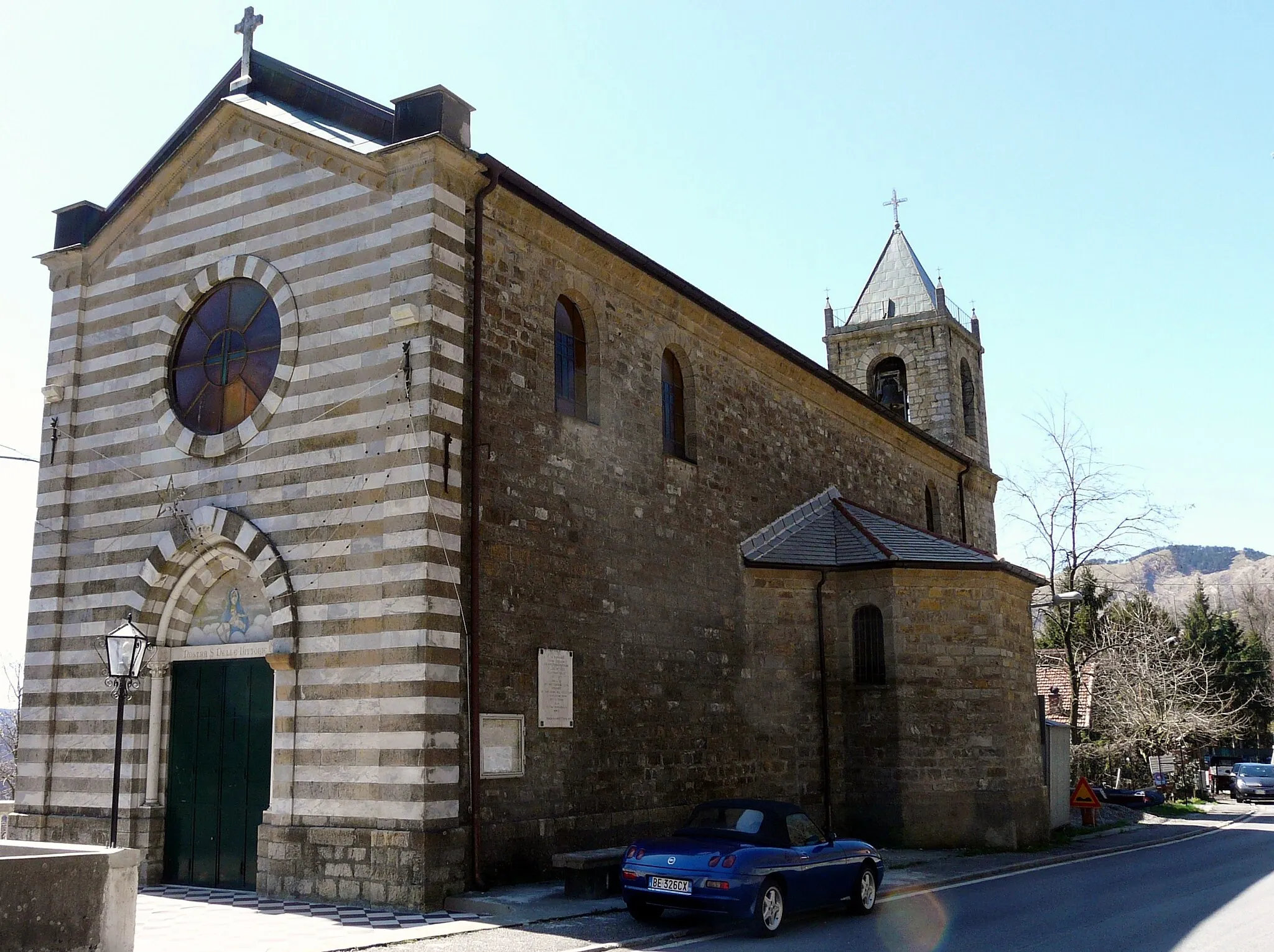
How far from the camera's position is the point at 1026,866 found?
1603 cm

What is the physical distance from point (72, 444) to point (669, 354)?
8.80m

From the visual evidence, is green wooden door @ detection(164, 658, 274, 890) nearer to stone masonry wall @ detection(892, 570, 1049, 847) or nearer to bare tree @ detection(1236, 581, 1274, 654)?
stone masonry wall @ detection(892, 570, 1049, 847)

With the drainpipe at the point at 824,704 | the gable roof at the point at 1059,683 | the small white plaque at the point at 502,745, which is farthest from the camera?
the gable roof at the point at 1059,683

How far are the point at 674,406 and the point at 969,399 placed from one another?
17899 millimetres

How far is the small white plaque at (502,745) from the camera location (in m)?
12.6

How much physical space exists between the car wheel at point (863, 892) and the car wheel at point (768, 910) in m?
1.45

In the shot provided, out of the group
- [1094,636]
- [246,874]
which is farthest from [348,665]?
[1094,636]

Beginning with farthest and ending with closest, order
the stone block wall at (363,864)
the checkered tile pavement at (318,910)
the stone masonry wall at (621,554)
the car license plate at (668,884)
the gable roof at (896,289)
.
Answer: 1. the gable roof at (896,289)
2. the stone masonry wall at (621,554)
3. the stone block wall at (363,864)
4. the checkered tile pavement at (318,910)
5. the car license plate at (668,884)

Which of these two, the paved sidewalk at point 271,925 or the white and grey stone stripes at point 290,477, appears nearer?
the paved sidewalk at point 271,925

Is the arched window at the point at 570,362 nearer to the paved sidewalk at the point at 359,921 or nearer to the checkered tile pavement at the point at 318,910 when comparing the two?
the paved sidewalk at the point at 359,921

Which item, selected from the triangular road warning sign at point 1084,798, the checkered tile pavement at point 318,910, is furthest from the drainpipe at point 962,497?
the checkered tile pavement at point 318,910

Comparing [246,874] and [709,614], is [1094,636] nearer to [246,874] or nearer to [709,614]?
[709,614]

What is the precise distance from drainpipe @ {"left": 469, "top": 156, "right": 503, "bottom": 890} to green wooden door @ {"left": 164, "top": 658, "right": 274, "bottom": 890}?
105 inches

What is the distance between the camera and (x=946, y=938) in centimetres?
1020
